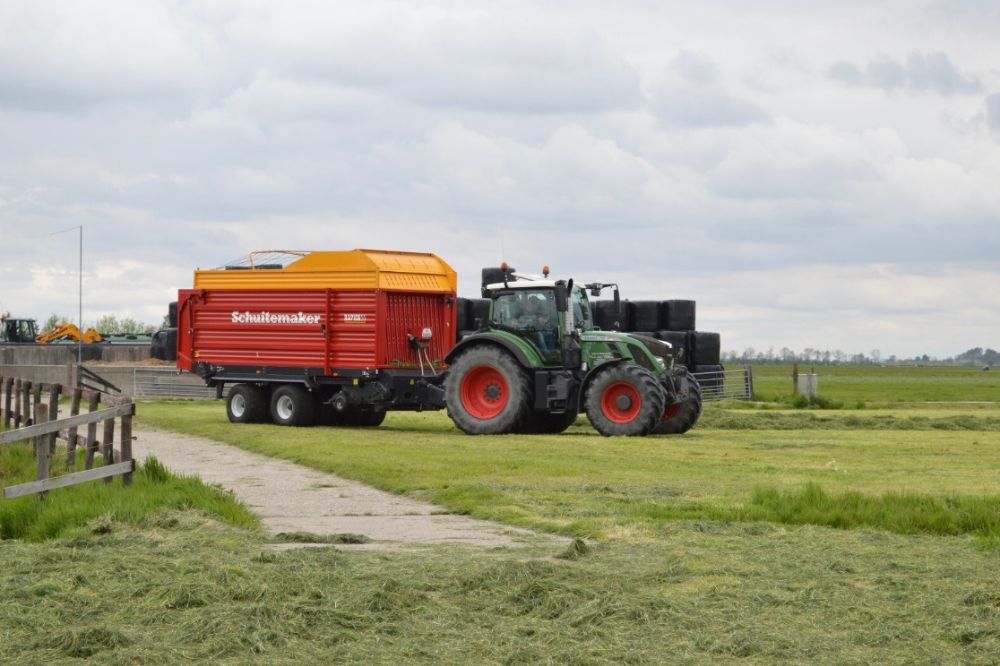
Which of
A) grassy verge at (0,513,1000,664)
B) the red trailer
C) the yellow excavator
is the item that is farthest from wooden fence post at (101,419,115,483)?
the yellow excavator

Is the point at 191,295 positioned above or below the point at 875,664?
above

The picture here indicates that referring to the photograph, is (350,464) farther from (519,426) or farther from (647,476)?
(519,426)

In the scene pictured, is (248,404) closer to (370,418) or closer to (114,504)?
(370,418)

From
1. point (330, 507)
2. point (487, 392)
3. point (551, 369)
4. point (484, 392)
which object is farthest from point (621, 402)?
point (330, 507)

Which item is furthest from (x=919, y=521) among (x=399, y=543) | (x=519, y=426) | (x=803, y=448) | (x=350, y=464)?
(x=519, y=426)

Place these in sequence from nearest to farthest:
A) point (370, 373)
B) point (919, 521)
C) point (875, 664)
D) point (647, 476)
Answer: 1. point (875, 664)
2. point (919, 521)
3. point (647, 476)
4. point (370, 373)

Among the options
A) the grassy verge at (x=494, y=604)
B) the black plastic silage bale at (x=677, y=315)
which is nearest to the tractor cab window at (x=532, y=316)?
the black plastic silage bale at (x=677, y=315)

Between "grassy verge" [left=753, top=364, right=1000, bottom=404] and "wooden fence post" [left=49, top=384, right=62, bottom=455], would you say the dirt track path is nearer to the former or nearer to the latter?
"wooden fence post" [left=49, top=384, right=62, bottom=455]

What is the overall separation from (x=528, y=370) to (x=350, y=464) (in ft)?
25.7

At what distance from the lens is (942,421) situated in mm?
30375

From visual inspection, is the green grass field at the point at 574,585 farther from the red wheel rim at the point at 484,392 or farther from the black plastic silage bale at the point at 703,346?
the black plastic silage bale at the point at 703,346

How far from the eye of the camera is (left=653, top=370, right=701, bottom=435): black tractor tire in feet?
86.9

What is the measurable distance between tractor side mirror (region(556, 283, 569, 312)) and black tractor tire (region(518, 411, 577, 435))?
2.33 m

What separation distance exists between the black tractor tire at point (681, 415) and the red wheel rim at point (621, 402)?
1277 millimetres
